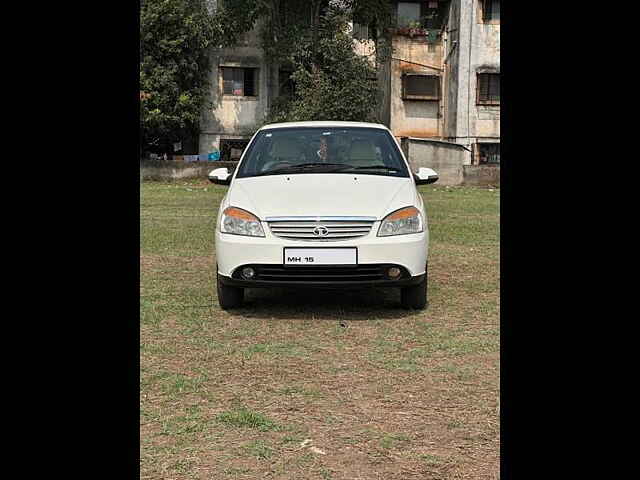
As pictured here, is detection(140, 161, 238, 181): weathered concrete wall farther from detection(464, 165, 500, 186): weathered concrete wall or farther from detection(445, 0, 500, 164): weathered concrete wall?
detection(445, 0, 500, 164): weathered concrete wall

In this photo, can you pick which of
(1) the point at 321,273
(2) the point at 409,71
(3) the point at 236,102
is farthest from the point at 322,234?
(2) the point at 409,71

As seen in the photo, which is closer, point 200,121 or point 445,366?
point 445,366

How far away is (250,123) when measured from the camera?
36.1m

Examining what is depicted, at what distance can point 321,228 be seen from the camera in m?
6.55

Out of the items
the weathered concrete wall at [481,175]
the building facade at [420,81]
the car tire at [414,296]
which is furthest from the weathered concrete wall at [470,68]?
the car tire at [414,296]

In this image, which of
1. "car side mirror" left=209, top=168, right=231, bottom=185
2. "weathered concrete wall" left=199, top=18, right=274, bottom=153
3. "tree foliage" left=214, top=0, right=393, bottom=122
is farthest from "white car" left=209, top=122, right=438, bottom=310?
"weathered concrete wall" left=199, top=18, right=274, bottom=153

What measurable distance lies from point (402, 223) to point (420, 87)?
30856 millimetres

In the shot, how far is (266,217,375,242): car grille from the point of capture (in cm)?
655

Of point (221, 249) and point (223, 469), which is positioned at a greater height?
point (221, 249)

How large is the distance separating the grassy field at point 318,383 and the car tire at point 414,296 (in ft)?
0.41

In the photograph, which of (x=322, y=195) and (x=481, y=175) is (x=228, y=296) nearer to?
(x=322, y=195)
